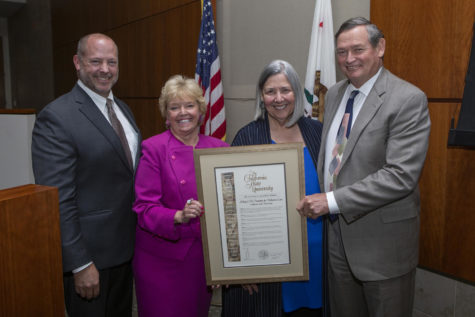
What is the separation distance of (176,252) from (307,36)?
95.8 inches

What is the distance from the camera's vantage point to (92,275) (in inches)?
74.9

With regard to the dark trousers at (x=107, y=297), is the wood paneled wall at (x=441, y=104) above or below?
above

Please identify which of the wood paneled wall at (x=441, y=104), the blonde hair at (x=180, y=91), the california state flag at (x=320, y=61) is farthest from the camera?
the california state flag at (x=320, y=61)

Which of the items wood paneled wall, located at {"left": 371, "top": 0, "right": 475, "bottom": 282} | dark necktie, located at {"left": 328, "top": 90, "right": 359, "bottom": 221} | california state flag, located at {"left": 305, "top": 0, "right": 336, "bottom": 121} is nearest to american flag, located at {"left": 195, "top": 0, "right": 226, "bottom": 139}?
california state flag, located at {"left": 305, "top": 0, "right": 336, "bottom": 121}

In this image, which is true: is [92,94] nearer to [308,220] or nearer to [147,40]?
[308,220]

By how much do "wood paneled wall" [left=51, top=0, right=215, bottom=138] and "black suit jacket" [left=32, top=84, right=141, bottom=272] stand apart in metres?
3.08

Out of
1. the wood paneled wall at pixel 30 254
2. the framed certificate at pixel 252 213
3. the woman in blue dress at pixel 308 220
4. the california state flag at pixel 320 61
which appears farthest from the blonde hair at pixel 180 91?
the california state flag at pixel 320 61

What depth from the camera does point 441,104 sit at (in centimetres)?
Result: 259

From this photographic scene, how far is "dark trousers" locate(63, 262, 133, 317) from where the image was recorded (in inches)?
77.9

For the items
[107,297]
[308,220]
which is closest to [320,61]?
[308,220]

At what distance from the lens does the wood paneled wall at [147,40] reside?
4953 millimetres

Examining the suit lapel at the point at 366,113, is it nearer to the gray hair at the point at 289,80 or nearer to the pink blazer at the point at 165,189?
the gray hair at the point at 289,80

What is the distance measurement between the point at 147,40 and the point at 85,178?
13.9 ft

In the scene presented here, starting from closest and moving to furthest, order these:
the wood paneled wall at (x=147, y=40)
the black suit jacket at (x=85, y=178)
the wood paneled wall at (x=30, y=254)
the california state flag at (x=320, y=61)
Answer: the wood paneled wall at (x=30, y=254) < the black suit jacket at (x=85, y=178) < the california state flag at (x=320, y=61) < the wood paneled wall at (x=147, y=40)
